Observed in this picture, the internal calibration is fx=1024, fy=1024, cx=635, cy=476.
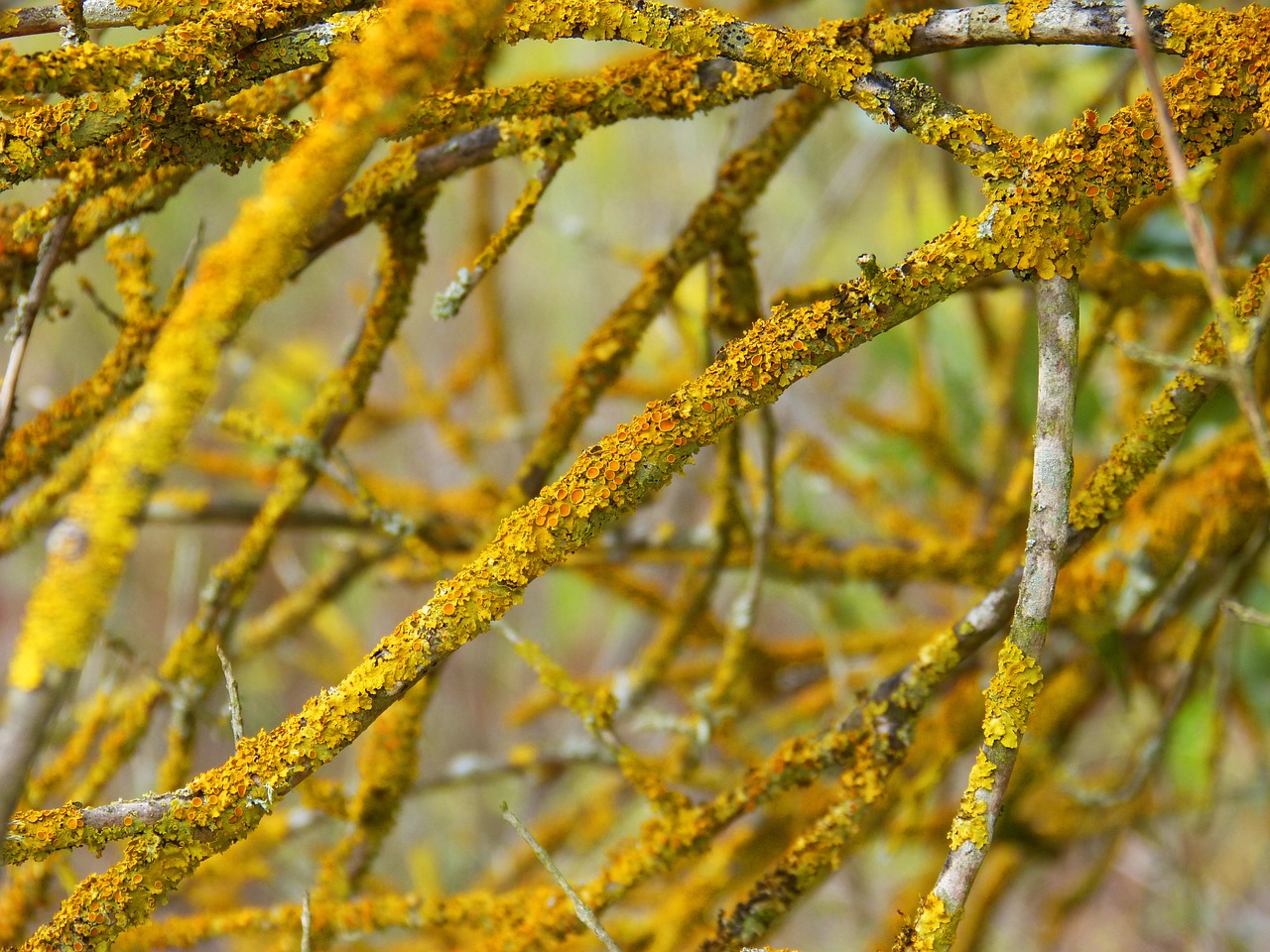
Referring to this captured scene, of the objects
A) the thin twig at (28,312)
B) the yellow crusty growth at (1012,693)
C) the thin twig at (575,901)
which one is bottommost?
the yellow crusty growth at (1012,693)

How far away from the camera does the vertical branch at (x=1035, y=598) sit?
584 millimetres

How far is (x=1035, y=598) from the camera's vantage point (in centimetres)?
60

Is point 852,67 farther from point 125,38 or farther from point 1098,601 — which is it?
point 125,38

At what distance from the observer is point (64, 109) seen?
0.60 meters

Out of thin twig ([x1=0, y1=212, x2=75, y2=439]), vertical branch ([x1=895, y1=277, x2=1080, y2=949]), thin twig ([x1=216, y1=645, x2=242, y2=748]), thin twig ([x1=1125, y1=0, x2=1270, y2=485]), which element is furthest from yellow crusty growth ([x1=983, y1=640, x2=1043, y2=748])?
thin twig ([x1=0, y1=212, x2=75, y2=439])

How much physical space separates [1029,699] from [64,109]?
66 cm

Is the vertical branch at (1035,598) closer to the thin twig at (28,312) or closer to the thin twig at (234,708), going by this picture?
the thin twig at (234,708)

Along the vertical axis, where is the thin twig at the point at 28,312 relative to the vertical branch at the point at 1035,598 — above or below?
above

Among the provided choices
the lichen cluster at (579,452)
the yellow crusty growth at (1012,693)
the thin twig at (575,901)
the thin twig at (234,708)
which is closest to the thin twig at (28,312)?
the lichen cluster at (579,452)

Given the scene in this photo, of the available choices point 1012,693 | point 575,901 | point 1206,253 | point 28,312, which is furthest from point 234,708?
point 1206,253

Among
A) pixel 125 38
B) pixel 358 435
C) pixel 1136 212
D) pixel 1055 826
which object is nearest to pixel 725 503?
pixel 1136 212

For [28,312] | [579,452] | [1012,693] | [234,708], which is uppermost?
[28,312]

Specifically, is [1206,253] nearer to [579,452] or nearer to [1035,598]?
[1035,598]

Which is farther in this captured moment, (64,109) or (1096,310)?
(1096,310)
